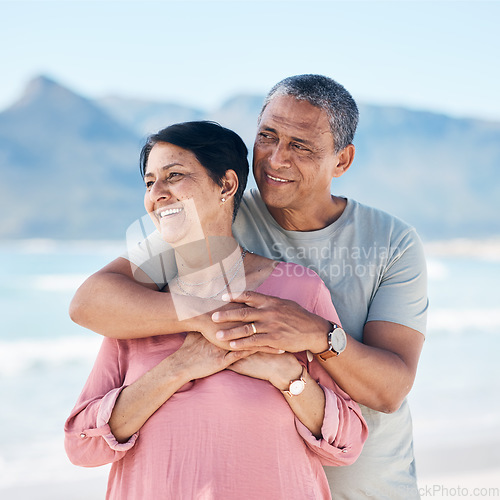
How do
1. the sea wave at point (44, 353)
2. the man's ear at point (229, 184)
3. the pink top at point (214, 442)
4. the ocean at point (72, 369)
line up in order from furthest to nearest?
1. the sea wave at point (44, 353)
2. the ocean at point (72, 369)
3. the man's ear at point (229, 184)
4. the pink top at point (214, 442)

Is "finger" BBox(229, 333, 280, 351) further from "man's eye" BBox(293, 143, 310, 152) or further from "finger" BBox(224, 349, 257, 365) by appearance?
"man's eye" BBox(293, 143, 310, 152)

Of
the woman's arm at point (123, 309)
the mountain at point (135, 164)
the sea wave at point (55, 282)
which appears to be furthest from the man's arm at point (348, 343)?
the mountain at point (135, 164)

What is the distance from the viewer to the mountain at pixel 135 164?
32188 millimetres

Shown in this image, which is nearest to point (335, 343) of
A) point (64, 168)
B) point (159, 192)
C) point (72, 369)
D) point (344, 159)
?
point (159, 192)

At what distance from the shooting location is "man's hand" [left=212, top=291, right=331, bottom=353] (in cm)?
159

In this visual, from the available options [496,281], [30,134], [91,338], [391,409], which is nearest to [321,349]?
[391,409]

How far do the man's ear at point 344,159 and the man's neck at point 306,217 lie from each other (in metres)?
0.16

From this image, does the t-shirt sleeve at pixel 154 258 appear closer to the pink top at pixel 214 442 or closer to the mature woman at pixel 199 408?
the mature woman at pixel 199 408

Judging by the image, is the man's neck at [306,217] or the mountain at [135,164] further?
the mountain at [135,164]

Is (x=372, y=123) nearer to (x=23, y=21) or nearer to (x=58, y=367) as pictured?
(x=23, y=21)

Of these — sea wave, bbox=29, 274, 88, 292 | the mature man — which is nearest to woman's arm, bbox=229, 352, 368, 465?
the mature man

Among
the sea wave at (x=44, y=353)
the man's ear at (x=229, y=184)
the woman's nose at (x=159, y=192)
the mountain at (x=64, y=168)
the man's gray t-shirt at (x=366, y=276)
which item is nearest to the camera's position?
the woman's nose at (x=159, y=192)

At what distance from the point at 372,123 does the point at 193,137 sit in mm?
40410

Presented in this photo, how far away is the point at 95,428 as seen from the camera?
5.24 ft
